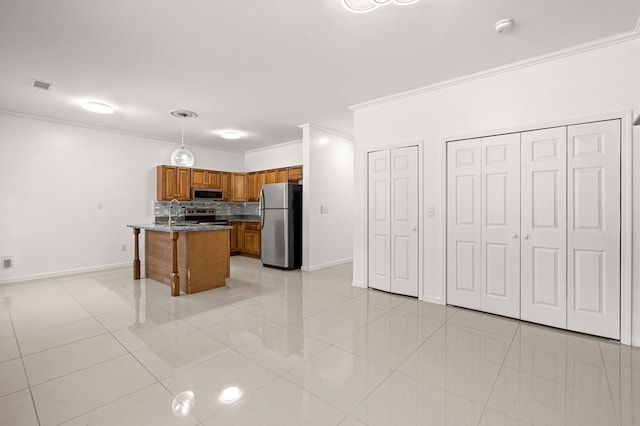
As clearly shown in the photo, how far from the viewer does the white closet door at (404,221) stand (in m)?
3.88

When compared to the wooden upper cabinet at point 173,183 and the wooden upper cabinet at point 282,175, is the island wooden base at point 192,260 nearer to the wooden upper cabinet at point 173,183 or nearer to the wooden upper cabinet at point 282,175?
the wooden upper cabinet at point 173,183

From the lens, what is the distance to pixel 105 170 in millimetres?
5723

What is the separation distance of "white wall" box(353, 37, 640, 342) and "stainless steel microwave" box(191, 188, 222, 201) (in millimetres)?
4024

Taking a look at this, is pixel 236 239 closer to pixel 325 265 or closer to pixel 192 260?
pixel 325 265

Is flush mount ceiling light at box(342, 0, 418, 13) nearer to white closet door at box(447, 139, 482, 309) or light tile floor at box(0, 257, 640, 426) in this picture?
white closet door at box(447, 139, 482, 309)

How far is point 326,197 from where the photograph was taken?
5.85 metres

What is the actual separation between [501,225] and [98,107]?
18.9ft

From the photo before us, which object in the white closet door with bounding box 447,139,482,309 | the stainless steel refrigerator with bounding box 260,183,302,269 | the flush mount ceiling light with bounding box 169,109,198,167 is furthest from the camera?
the stainless steel refrigerator with bounding box 260,183,302,269

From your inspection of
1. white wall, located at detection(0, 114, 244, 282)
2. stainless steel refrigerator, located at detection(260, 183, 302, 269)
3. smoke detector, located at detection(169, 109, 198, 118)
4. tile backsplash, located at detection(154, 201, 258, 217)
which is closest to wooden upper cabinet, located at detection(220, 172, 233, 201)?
tile backsplash, located at detection(154, 201, 258, 217)

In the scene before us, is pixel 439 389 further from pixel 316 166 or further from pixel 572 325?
pixel 316 166

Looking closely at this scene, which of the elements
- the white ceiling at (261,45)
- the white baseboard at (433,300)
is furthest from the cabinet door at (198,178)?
the white baseboard at (433,300)

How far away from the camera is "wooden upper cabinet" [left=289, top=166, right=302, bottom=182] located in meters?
6.49

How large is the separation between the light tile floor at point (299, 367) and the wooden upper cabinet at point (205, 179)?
3581 millimetres

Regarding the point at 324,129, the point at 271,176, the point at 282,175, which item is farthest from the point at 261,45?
the point at 271,176
